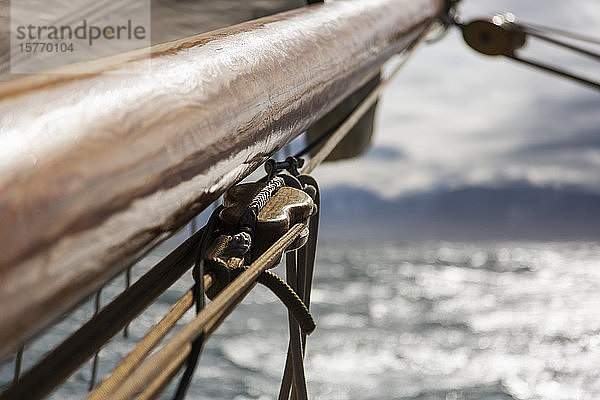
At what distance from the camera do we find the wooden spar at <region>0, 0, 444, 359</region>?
125 millimetres

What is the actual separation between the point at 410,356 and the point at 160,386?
498 cm

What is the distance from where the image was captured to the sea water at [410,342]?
389 centimetres

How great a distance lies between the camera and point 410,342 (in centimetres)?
549

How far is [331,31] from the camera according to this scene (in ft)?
1.43

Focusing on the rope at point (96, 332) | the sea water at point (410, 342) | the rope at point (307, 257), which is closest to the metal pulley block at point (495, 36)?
the rope at point (307, 257)

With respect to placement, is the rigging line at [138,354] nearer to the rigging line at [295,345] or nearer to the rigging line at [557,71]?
the rigging line at [295,345]

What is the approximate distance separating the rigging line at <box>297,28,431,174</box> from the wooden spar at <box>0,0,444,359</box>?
0.13m

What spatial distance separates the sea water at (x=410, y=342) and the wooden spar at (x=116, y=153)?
1.80 meters

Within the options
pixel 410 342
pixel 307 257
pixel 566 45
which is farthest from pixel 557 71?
pixel 410 342

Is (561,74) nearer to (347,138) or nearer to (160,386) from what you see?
(347,138)

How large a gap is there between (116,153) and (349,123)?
43 centimetres

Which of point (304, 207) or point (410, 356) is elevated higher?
point (304, 207)

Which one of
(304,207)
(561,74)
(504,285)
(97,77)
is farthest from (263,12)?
(504,285)

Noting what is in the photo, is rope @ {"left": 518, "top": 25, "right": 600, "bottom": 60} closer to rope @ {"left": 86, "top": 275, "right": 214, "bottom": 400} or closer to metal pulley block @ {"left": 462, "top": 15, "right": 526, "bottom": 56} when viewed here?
metal pulley block @ {"left": 462, "top": 15, "right": 526, "bottom": 56}
